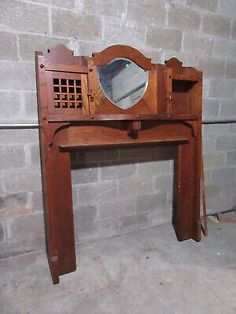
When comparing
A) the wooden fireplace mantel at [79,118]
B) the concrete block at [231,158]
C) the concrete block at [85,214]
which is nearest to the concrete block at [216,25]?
the wooden fireplace mantel at [79,118]

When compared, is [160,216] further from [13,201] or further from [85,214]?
[13,201]

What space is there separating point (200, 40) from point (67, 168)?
1565 millimetres

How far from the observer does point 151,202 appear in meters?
2.07

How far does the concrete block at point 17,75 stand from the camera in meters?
1.45

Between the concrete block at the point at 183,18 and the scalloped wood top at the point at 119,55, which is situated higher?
the concrete block at the point at 183,18

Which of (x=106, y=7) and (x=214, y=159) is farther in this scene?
(x=214, y=159)

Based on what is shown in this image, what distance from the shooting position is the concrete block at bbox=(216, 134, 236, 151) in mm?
2236

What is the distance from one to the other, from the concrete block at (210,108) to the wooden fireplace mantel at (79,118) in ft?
1.23

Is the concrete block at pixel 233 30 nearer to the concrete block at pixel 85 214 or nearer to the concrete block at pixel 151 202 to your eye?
the concrete block at pixel 151 202

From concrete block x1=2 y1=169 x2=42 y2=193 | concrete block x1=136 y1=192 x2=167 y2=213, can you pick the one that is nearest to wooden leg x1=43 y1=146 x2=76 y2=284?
concrete block x1=2 y1=169 x2=42 y2=193

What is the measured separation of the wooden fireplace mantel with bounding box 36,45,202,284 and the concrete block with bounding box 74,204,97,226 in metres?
0.26

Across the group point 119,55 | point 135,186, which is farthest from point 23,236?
point 119,55

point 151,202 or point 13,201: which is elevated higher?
point 13,201

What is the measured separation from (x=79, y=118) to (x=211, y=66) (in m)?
1.39
